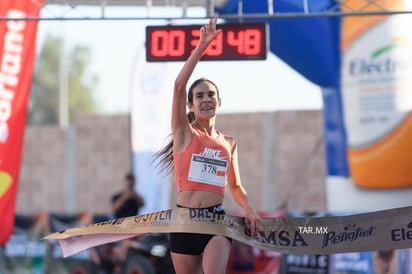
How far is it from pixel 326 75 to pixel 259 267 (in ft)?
11.0

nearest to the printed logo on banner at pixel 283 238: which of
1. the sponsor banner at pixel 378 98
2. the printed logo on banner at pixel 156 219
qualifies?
the printed logo on banner at pixel 156 219

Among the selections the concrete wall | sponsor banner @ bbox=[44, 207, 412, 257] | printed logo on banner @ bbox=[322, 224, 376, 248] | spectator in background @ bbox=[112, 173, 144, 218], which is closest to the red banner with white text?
spectator in background @ bbox=[112, 173, 144, 218]

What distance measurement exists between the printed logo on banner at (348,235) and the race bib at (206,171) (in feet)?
3.68

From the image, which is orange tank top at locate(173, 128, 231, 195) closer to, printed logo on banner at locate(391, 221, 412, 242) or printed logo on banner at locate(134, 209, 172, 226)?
printed logo on banner at locate(134, 209, 172, 226)

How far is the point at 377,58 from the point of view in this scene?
13883 mm

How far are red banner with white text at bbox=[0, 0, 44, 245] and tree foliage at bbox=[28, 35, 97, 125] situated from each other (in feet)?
171

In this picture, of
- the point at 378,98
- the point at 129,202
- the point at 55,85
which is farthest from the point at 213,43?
the point at 55,85

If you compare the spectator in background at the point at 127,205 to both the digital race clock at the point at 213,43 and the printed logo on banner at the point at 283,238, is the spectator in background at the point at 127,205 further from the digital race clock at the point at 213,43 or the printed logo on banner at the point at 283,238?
the printed logo on banner at the point at 283,238

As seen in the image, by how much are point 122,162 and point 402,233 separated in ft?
62.0

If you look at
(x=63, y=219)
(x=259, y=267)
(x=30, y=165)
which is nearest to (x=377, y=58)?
(x=259, y=267)

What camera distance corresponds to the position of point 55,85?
6956 cm

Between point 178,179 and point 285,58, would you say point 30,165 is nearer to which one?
point 285,58

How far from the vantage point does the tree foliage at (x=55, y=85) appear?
229 ft

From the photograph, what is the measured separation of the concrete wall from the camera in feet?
74.6
